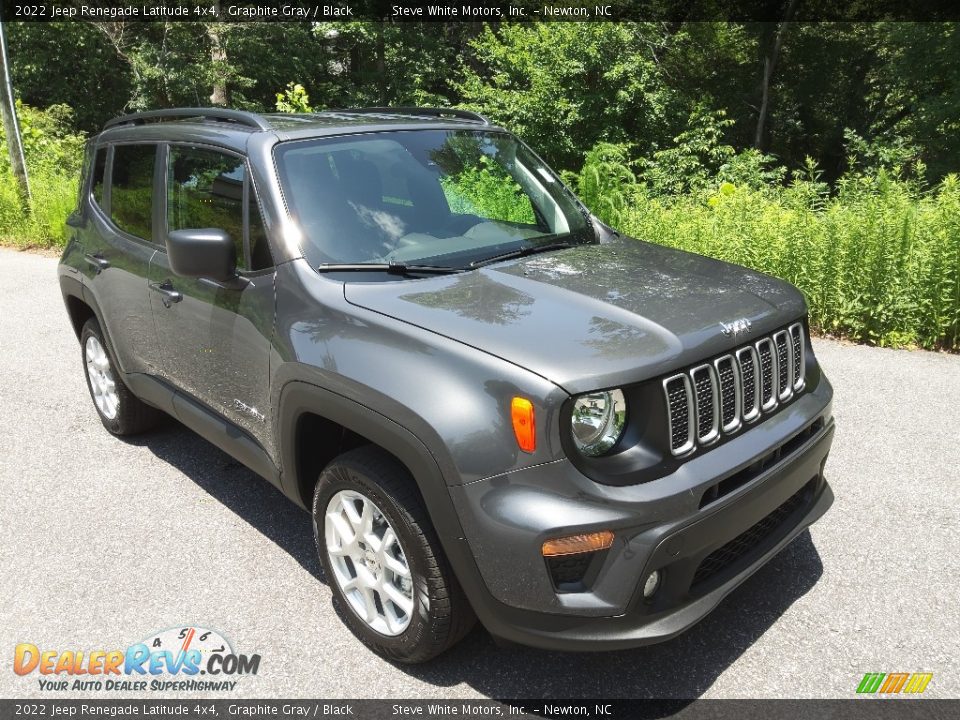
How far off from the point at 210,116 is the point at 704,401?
2.79 m

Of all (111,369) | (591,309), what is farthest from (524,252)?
(111,369)

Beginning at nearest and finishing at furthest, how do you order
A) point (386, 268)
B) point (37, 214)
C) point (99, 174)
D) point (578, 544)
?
1. point (578, 544)
2. point (386, 268)
3. point (99, 174)
4. point (37, 214)

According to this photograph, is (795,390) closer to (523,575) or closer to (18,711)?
(523,575)

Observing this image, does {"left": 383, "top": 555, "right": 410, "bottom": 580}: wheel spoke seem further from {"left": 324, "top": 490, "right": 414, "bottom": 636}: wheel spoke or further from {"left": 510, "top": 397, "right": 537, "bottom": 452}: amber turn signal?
{"left": 510, "top": 397, "right": 537, "bottom": 452}: amber turn signal

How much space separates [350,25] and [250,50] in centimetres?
354

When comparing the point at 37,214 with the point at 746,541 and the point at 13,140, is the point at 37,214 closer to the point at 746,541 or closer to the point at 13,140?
the point at 13,140

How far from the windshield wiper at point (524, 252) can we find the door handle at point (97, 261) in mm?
2415

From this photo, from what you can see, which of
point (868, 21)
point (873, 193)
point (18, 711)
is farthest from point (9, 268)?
point (868, 21)

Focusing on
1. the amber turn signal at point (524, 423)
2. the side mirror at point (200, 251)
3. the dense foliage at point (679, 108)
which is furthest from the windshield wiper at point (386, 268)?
the amber turn signal at point (524, 423)

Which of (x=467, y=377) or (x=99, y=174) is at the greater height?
(x=99, y=174)

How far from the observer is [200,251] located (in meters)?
3.10

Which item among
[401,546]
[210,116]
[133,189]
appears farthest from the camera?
[133,189]

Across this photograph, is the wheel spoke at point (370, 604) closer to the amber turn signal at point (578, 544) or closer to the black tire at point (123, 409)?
the amber turn signal at point (578, 544)

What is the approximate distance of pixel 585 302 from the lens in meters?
2.79
